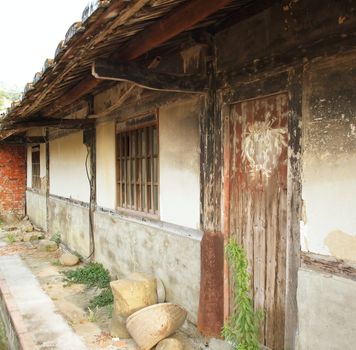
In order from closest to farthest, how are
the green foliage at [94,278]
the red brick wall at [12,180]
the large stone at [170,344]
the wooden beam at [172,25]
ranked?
the wooden beam at [172,25] → the large stone at [170,344] → the green foliage at [94,278] → the red brick wall at [12,180]

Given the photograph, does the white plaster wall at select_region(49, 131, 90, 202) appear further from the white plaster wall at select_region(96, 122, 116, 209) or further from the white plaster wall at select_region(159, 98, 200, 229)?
the white plaster wall at select_region(159, 98, 200, 229)

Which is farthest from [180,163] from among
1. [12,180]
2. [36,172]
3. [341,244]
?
[12,180]

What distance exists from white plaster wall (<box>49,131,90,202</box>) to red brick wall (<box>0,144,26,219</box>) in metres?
4.91

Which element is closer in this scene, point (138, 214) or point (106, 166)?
point (138, 214)

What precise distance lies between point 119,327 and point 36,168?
11153 millimetres

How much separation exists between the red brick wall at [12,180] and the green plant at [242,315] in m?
14.1

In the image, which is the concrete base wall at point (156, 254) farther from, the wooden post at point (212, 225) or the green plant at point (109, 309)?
the green plant at point (109, 309)

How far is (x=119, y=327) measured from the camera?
488 cm

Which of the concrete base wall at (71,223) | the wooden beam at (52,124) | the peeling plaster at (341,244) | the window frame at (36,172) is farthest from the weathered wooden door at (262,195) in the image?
the window frame at (36,172)

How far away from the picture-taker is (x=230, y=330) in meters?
3.82

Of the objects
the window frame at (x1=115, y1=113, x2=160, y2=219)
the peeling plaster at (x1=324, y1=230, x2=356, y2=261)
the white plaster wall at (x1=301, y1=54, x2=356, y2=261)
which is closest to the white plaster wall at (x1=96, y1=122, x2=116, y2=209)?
the window frame at (x1=115, y1=113, x2=160, y2=219)

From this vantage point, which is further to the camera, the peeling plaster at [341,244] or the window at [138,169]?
the window at [138,169]

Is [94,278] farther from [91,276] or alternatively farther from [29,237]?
[29,237]

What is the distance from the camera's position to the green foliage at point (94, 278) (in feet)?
20.7
